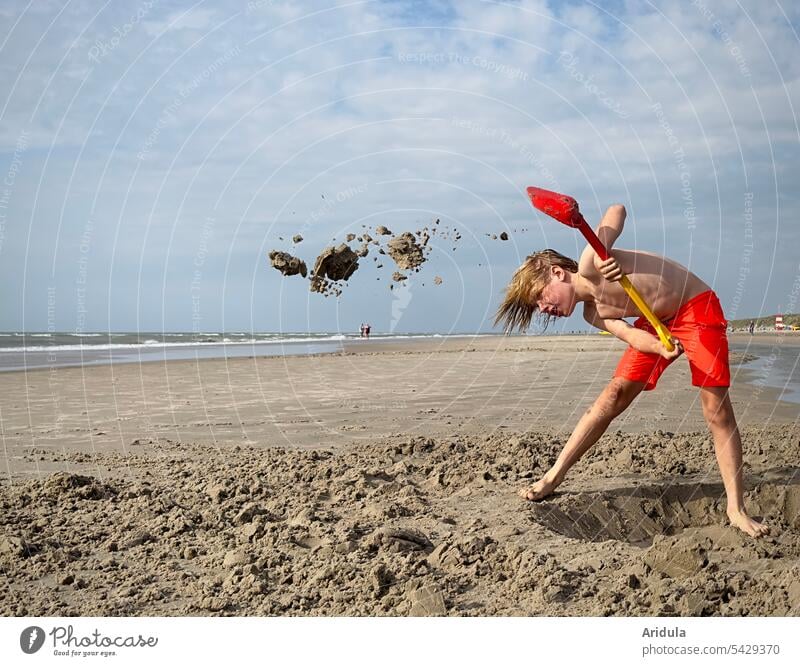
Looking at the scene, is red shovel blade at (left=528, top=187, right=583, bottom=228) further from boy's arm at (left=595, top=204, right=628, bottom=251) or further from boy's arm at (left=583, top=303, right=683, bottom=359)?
boy's arm at (left=583, top=303, right=683, bottom=359)

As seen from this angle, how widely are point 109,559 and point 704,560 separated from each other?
3.31 meters

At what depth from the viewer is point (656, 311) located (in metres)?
4.74

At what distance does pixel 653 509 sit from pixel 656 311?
1563 millimetres

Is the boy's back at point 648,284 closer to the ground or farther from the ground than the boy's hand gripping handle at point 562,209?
closer to the ground

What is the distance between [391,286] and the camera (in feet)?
32.8

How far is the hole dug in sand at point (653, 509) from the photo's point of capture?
503cm

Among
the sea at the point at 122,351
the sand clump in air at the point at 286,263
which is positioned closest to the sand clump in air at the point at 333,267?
the sand clump in air at the point at 286,263

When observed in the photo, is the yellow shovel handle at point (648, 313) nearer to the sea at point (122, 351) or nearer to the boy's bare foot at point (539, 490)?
the boy's bare foot at point (539, 490)

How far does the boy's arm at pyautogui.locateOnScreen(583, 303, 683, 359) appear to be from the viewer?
4.59 metres

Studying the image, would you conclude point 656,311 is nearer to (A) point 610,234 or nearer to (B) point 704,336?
(B) point 704,336

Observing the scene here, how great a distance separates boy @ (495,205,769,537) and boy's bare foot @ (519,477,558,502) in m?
1.04

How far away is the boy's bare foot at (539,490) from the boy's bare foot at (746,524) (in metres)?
1.16
